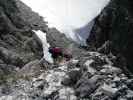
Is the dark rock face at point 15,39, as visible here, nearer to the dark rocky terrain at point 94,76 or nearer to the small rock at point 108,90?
the dark rocky terrain at point 94,76

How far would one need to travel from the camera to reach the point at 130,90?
43.4ft

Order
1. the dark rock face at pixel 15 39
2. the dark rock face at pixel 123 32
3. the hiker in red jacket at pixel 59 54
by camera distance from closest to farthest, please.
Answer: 1. the dark rock face at pixel 123 32
2. the hiker in red jacket at pixel 59 54
3. the dark rock face at pixel 15 39

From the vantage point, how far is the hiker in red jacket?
2120cm

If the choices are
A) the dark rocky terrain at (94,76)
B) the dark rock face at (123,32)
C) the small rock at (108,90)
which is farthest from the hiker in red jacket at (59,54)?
the small rock at (108,90)

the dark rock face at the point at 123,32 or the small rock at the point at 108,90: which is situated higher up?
the dark rock face at the point at 123,32

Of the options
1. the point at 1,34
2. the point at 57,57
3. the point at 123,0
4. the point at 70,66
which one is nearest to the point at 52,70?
the point at 70,66

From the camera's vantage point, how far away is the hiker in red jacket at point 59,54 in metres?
21.2

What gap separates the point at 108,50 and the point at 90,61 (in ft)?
4.92

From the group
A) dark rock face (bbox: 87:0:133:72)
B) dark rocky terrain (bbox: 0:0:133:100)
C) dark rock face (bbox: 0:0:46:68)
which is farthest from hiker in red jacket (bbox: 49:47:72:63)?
dark rock face (bbox: 0:0:46:68)

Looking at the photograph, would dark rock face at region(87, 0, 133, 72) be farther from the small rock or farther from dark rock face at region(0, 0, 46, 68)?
dark rock face at region(0, 0, 46, 68)

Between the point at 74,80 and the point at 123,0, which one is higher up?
the point at 123,0

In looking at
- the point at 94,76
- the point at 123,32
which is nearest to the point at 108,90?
the point at 94,76

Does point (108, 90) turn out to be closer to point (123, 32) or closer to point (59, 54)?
point (123, 32)

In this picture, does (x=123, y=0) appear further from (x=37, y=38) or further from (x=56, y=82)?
(x=37, y=38)
